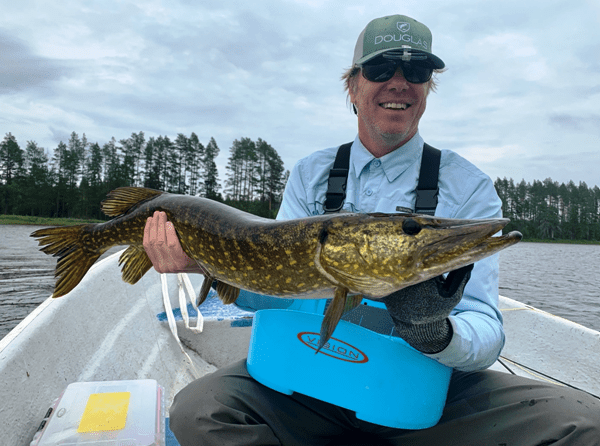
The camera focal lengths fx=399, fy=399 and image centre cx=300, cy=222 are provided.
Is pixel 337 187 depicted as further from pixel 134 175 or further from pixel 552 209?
pixel 552 209

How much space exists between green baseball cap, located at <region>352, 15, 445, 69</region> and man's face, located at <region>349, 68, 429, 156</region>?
14 centimetres

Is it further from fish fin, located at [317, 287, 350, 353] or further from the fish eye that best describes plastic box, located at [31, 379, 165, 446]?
the fish eye

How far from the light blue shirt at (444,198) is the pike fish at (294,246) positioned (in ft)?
1.39

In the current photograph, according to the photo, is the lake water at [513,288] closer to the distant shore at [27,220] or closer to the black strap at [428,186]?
the black strap at [428,186]

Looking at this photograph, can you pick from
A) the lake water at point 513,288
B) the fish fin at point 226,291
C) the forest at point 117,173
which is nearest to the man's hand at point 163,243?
the fish fin at point 226,291

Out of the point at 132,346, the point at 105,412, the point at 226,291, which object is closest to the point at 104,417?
the point at 105,412

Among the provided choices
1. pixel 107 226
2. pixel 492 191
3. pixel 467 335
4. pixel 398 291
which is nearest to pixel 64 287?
pixel 107 226

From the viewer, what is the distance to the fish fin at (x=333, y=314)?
130 centimetres

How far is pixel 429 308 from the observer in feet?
4.60

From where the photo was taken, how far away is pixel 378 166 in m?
2.36

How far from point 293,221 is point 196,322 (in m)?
2.23

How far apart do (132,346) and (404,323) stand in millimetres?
2322


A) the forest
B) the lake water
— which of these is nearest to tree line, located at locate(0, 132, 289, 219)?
the forest

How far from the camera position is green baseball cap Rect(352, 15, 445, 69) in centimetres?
225
